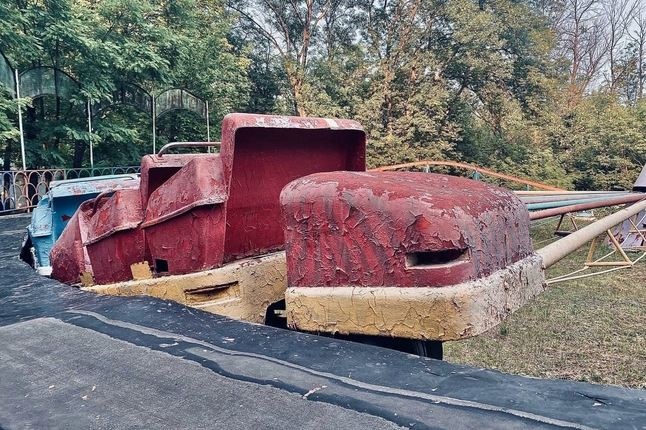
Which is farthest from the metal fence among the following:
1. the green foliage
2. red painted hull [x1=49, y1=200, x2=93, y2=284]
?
red painted hull [x1=49, y1=200, x2=93, y2=284]

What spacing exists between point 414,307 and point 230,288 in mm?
858

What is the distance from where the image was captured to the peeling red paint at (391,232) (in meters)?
1.33

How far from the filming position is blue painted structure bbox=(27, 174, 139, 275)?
423cm

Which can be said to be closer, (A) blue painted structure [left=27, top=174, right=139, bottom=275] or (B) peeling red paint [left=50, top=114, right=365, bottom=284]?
(B) peeling red paint [left=50, top=114, right=365, bottom=284]

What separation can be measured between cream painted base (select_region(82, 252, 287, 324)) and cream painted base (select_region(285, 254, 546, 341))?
17.1 inches

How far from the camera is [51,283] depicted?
242 cm

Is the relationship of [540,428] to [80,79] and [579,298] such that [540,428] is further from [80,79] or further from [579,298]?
[80,79]

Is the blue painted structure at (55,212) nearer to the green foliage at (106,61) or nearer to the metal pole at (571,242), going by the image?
the metal pole at (571,242)

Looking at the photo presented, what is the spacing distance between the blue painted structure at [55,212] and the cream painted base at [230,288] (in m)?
2.39

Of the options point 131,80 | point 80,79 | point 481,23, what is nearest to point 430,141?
point 481,23

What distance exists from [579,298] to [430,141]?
13278mm

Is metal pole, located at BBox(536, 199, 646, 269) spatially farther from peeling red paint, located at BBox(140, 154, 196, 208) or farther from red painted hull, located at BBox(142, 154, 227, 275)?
peeling red paint, located at BBox(140, 154, 196, 208)

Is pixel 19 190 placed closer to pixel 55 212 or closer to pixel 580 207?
pixel 55 212

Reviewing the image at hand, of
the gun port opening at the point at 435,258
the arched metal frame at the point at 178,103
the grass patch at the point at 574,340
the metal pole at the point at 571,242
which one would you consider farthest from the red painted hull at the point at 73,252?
the arched metal frame at the point at 178,103
